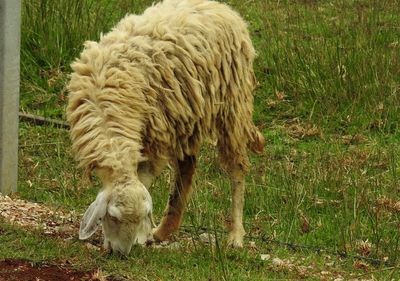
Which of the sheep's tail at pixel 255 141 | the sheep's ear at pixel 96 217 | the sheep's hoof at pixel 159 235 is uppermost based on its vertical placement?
the sheep's tail at pixel 255 141

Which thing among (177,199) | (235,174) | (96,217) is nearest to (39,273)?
(96,217)

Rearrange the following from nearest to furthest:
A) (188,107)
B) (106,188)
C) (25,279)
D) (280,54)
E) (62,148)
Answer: (25,279), (106,188), (188,107), (62,148), (280,54)

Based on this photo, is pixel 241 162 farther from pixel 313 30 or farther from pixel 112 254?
pixel 313 30

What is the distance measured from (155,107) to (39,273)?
136cm

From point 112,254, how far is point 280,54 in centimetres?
515

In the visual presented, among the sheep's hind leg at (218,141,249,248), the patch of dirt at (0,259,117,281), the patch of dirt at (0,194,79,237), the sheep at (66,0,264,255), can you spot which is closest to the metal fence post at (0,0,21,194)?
the patch of dirt at (0,194,79,237)

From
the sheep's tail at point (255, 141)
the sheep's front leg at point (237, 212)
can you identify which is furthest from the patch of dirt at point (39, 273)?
the sheep's tail at point (255, 141)

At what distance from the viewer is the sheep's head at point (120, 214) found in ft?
20.5

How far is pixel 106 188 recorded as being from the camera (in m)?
6.36

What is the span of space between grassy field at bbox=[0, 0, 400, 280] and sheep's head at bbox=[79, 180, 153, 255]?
0.41 ft

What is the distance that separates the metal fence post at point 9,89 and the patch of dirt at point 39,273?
1.97m

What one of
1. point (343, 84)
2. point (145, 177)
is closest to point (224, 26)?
point (145, 177)

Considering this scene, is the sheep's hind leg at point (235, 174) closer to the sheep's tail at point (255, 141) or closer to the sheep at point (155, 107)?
the sheep at point (155, 107)

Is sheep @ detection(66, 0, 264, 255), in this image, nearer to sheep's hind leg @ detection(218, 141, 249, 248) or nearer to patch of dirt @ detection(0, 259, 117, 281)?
sheep's hind leg @ detection(218, 141, 249, 248)
